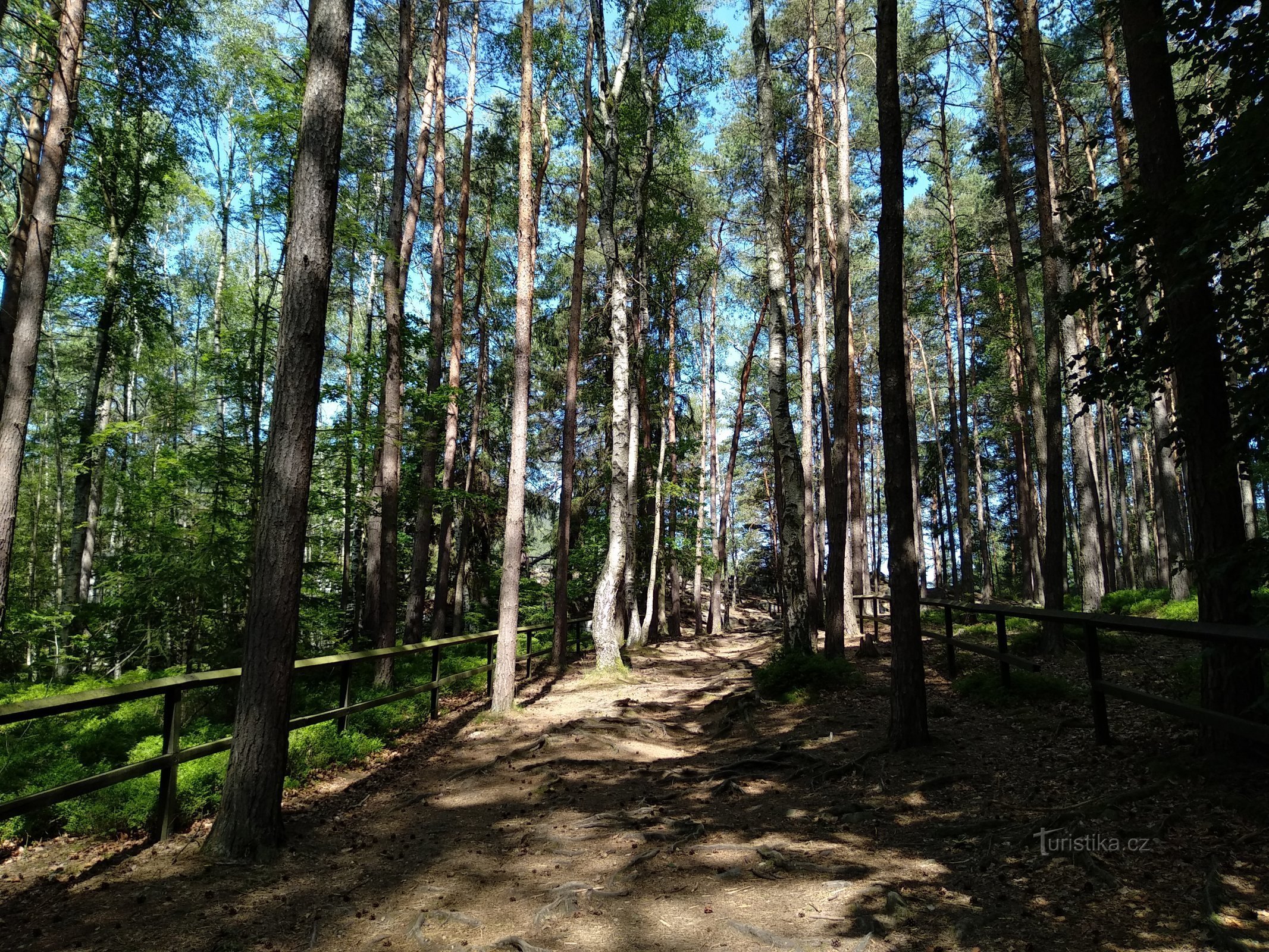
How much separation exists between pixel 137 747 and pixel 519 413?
19.3ft

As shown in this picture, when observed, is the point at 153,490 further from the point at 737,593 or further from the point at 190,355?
the point at 737,593

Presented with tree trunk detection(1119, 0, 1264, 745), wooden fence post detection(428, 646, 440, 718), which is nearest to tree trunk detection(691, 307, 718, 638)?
wooden fence post detection(428, 646, 440, 718)

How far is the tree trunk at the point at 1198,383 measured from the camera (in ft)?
13.8

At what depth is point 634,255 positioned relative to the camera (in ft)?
61.9

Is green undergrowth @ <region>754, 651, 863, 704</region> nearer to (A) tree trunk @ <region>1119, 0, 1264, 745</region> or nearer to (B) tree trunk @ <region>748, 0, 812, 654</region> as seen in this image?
(B) tree trunk @ <region>748, 0, 812, 654</region>

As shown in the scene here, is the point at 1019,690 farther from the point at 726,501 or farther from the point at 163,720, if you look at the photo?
the point at 726,501

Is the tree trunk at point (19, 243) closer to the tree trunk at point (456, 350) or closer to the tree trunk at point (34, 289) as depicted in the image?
the tree trunk at point (34, 289)

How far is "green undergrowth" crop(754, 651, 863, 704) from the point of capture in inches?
344

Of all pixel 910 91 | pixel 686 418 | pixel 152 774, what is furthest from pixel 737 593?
pixel 152 774

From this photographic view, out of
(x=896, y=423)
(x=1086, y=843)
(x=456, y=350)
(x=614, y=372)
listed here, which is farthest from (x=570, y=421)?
(x=1086, y=843)

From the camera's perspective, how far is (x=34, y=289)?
28.3 ft

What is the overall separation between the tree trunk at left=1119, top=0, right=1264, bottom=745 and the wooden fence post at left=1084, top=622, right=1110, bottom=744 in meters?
0.80

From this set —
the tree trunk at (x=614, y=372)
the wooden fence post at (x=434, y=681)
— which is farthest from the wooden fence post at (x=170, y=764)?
the tree trunk at (x=614, y=372)

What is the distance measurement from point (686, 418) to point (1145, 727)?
773 inches
